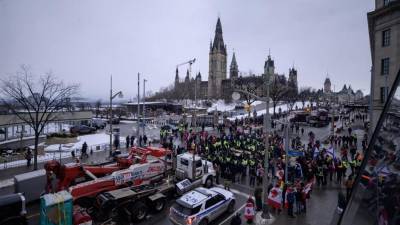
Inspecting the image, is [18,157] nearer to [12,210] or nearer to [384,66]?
[12,210]

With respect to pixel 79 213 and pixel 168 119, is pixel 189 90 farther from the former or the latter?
pixel 79 213

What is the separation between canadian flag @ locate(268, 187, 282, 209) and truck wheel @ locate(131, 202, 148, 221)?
6.75m

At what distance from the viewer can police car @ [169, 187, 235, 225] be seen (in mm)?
11016

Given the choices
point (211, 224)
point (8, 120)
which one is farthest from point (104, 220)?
point (8, 120)

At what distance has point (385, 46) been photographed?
26188 mm

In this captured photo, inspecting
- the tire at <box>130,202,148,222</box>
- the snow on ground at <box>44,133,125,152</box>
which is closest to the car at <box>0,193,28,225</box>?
the tire at <box>130,202,148,222</box>

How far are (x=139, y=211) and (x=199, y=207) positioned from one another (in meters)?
3.23

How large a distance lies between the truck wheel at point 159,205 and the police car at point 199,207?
198cm

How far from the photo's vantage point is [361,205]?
9.61 ft

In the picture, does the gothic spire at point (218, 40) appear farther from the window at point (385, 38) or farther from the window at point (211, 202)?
the window at point (211, 202)

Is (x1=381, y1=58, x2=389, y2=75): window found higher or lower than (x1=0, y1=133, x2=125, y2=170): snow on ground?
higher

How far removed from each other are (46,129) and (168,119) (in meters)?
22.3

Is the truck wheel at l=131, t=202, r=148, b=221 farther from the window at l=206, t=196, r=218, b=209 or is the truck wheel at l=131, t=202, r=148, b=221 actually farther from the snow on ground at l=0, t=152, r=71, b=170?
the snow on ground at l=0, t=152, r=71, b=170

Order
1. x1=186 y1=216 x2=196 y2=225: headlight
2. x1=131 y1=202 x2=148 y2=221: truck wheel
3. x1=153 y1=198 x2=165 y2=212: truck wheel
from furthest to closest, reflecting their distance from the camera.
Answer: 1. x1=153 y1=198 x2=165 y2=212: truck wheel
2. x1=131 y1=202 x2=148 y2=221: truck wheel
3. x1=186 y1=216 x2=196 y2=225: headlight
